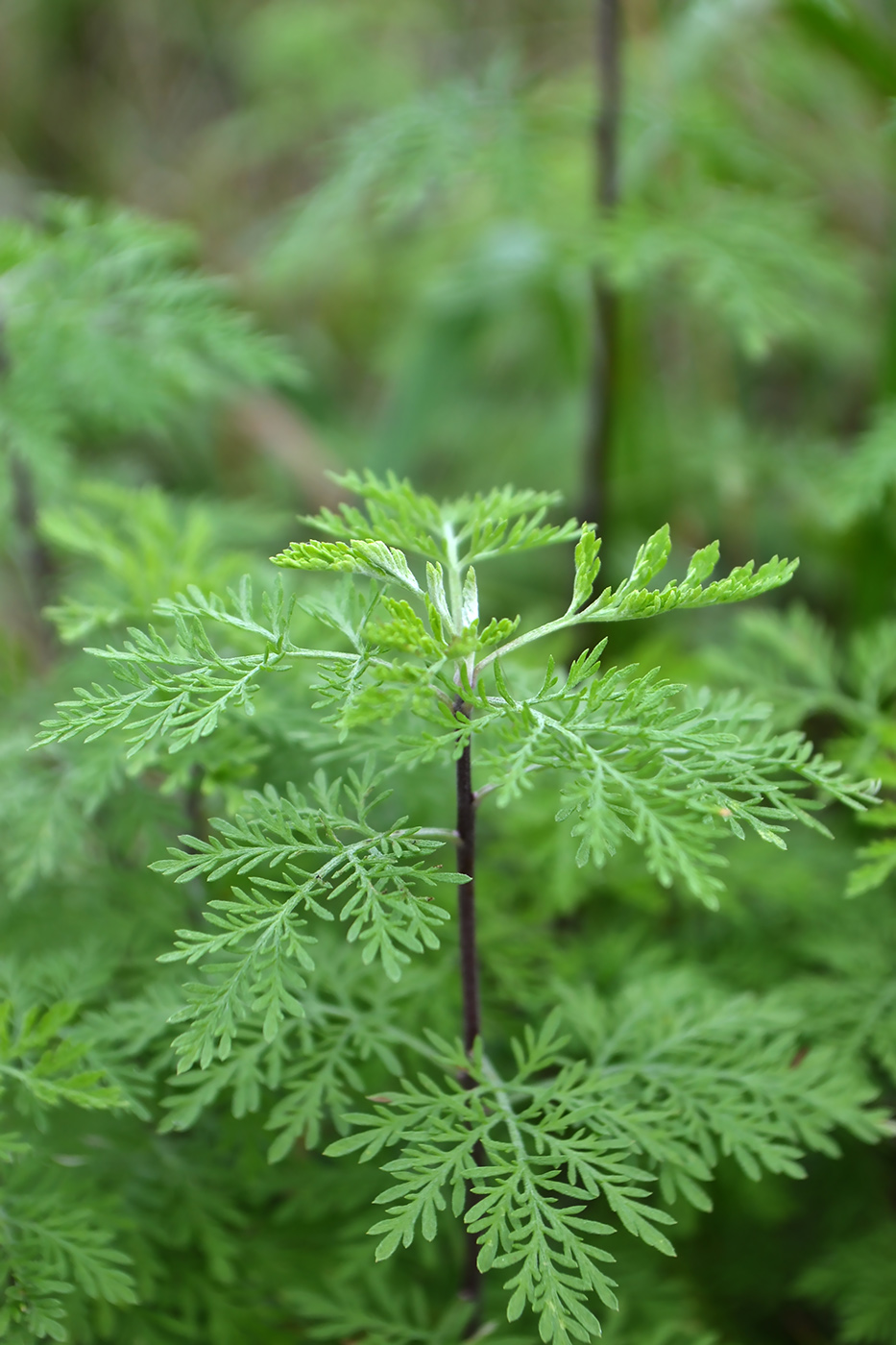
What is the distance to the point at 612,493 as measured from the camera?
1991 mm

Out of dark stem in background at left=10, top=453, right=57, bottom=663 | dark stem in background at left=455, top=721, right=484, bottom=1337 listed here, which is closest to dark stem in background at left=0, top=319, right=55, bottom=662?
dark stem in background at left=10, top=453, right=57, bottom=663

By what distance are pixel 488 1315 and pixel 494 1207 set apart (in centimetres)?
33

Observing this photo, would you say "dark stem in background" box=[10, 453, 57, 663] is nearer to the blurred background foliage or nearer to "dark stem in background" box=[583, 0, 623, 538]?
the blurred background foliage

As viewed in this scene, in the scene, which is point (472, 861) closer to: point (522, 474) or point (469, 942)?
point (469, 942)

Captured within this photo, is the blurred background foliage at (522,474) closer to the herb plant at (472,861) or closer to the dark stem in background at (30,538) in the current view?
the dark stem in background at (30,538)

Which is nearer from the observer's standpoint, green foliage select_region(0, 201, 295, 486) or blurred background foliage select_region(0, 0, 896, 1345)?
blurred background foliage select_region(0, 0, 896, 1345)

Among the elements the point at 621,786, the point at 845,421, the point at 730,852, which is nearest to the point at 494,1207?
the point at 621,786

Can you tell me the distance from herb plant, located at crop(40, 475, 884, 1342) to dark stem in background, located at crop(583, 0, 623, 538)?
841mm

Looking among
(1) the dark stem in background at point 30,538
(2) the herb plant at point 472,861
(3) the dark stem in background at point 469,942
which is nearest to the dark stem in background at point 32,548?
(1) the dark stem in background at point 30,538

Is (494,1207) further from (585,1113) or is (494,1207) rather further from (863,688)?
(863,688)

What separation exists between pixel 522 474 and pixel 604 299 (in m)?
0.70

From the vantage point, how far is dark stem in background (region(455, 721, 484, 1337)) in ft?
2.28

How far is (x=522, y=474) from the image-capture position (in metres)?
2.25

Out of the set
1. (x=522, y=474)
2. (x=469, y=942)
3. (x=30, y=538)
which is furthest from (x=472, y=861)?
(x=522, y=474)
